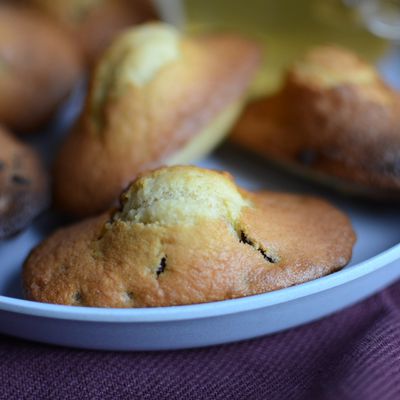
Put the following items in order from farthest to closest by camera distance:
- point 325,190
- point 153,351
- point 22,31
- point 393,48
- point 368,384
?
point 393,48 → point 22,31 → point 325,190 → point 153,351 → point 368,384

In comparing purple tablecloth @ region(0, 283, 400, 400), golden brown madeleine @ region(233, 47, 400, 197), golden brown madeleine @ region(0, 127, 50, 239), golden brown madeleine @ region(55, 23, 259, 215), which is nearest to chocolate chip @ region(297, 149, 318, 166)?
golden brown madeleine @ region(233, 47, 400, 197)

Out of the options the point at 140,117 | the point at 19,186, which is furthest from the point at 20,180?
the point at 140,117

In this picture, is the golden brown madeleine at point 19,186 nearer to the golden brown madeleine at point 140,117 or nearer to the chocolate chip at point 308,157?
the golden brown madeleine at point 140,117

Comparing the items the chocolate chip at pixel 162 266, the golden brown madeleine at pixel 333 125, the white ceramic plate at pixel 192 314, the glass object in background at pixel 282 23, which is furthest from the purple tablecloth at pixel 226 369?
the glass object in background at pixel 282 23

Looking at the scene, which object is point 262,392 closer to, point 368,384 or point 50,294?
point 368,384

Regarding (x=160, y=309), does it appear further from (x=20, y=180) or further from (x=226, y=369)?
(x=20, y=180)

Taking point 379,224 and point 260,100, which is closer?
point 379,224

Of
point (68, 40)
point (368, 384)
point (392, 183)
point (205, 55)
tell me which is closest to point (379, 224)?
point (392, 183)

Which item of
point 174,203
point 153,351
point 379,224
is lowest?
point 153,351
